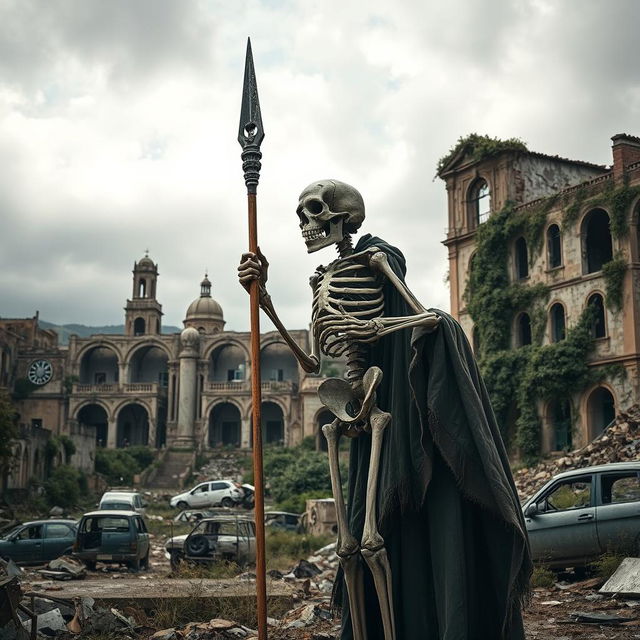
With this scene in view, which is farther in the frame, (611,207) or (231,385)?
(231,385)

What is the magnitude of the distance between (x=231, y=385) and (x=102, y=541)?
37.1 metres

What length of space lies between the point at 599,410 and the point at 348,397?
87.1ft

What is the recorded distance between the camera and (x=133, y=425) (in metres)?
58.2

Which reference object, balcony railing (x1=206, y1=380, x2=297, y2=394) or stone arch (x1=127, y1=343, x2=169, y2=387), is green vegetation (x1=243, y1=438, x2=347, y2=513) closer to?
balcony railing (x1=206, y1=380, x2=297, y2=394)

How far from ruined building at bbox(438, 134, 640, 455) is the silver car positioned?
1726 centimetres

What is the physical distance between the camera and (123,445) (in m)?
56.5

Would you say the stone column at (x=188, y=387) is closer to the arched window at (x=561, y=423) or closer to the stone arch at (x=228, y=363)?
the stone arch at (x=228, y=363)

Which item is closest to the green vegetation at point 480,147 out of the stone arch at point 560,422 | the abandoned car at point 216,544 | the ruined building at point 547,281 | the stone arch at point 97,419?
the ruined building at point 547,281

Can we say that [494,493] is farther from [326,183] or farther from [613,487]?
[613,487]

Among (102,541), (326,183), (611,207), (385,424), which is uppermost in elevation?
(611,207)

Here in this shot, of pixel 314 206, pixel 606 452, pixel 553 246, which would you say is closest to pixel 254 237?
pixel 314 206

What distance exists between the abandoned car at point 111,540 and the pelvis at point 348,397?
13016 millimetres

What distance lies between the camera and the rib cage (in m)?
5.27

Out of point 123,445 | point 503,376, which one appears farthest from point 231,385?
point 503,376
